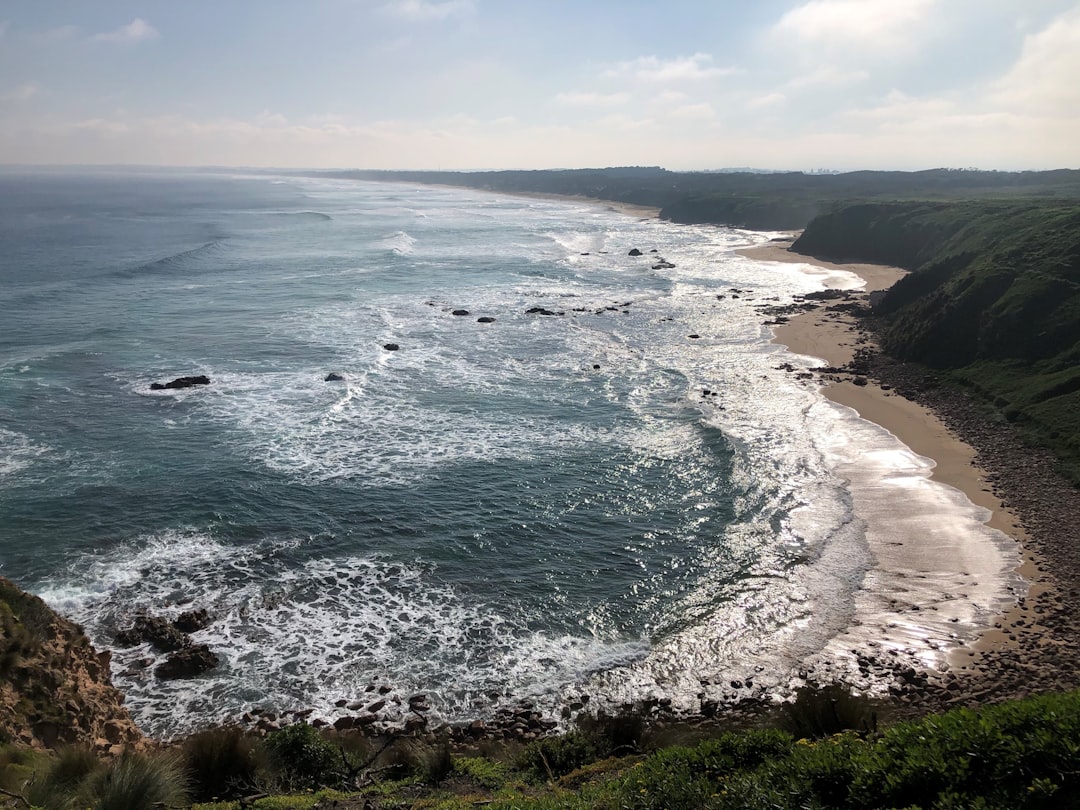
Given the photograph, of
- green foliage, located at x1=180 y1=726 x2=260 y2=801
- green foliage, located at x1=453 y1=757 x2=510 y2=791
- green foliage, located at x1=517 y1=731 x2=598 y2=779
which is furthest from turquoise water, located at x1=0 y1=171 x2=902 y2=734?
green foliage, located at x1=180 y1=726 x2=260 y2=801

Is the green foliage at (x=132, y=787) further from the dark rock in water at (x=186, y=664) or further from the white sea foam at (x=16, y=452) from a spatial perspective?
the white sea foam at (x=16, y=452)

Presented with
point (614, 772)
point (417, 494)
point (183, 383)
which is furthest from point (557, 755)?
point (183, 383)

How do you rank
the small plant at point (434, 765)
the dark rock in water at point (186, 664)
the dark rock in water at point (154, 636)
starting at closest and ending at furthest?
1. the small plant at point (434, 765)
2. the dark rock in water at point (186, 664)
3. the dark rock in water at point (154, 636)

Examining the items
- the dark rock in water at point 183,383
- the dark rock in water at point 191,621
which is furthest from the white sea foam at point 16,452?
the dark rock in water at point 191,621

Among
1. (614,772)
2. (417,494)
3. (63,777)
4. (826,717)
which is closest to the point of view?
(63,777)

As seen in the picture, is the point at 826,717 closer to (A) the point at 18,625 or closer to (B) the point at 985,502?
(A) the point at 18,625

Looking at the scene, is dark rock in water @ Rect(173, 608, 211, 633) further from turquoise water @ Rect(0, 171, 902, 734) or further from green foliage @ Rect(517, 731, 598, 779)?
green foliage @ Rect(517, 731, 598, 779)
